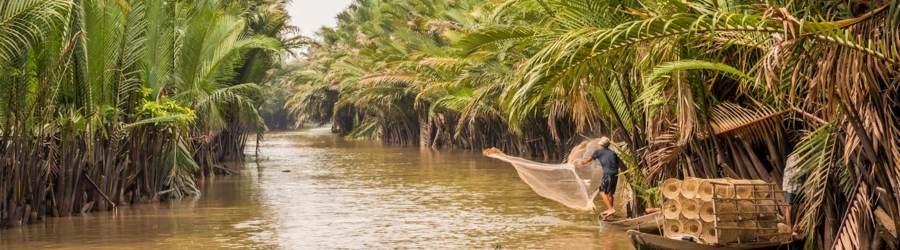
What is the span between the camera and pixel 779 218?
1149cm

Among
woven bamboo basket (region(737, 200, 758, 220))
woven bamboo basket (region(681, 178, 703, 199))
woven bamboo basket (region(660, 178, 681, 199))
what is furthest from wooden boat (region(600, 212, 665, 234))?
woven bamboo basket (region(737, 200, 758, 220))

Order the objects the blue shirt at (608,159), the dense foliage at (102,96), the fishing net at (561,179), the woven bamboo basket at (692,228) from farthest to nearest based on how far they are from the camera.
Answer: the fishing net at (561,179) < the blue shirt at (608,159) < the dense foliage at (102,96) < the woven bamboo basket at (692,228)

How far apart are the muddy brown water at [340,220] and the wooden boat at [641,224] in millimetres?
206

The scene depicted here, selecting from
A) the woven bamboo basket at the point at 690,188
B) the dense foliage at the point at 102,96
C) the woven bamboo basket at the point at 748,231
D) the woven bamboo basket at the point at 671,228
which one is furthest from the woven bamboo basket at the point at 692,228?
the dense foliage at the point at 102,96

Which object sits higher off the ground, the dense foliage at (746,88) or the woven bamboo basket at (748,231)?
the dense foliage at (746,88)

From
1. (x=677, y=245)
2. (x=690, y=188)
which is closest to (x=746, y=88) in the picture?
(x=690, y=188)

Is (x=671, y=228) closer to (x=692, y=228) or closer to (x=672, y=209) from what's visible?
(x=672, y=209)

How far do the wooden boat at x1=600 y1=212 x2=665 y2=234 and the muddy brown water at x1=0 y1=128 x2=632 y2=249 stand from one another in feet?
0.68

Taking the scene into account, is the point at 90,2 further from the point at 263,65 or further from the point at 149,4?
the point at 263,65

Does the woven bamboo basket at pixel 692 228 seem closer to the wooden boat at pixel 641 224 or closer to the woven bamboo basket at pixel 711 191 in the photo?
the woven bamboo basket at pixel 711 191

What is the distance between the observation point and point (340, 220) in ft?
54.9

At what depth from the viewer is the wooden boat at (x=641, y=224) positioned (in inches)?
487

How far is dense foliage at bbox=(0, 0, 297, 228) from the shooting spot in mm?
14445

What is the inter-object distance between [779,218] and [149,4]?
35.7ft
